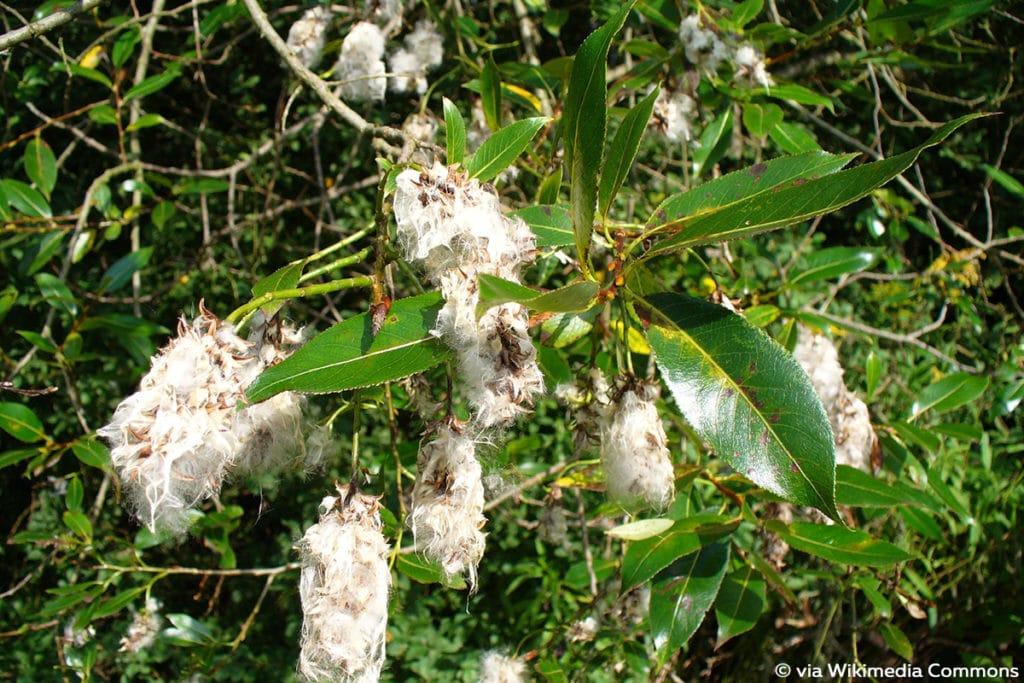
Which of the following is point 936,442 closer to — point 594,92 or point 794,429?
point 794,429

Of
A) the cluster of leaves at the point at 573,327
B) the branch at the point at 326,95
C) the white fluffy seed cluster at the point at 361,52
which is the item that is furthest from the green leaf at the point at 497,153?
the white fluffy seed cluster at the point at 361,52

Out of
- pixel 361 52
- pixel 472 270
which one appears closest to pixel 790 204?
pixel 472 270

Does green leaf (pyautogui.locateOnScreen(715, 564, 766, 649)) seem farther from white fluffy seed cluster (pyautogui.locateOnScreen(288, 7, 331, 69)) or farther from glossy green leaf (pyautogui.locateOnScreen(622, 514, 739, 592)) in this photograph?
white fluffy seed cluster (pyautogui.locateOnScreen(288, 7, 331, 69))

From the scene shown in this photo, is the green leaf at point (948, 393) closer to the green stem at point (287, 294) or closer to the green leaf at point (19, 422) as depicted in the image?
the green stem at point (287, 294)

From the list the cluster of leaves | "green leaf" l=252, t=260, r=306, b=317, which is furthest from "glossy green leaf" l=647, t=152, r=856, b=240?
"green leaf" l=252, t=260, r=306, b=317

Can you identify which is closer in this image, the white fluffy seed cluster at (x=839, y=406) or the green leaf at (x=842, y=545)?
the green leaf at (x=842, y=545)

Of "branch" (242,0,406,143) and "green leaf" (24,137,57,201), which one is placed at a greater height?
"branch" (242,0,406,143)
